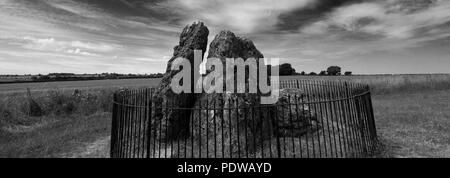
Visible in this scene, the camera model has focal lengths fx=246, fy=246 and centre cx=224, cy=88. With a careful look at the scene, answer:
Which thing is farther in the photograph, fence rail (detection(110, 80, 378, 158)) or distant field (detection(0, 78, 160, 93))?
distant field (detection(0, 78, 160, 93))

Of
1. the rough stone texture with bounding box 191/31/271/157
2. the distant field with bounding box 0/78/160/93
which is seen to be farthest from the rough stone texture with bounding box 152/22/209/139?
the distant field with bounding box 0/78/160/93

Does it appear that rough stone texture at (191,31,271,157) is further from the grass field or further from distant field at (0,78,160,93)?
distant field at (0,78,160,93)

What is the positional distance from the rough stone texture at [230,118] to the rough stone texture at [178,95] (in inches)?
18.1

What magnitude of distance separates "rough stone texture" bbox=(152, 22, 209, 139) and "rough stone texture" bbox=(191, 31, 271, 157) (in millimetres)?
459

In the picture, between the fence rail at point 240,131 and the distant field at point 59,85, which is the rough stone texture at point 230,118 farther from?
the distant field at point 59,85

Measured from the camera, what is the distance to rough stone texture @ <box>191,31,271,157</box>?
543 cm

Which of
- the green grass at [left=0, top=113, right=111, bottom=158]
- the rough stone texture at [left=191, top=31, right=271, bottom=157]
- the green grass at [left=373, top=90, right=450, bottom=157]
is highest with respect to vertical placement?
the rough stone texture at [left=191, top=31, right=271, bottom=157]

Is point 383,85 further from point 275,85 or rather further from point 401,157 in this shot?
point 401,157

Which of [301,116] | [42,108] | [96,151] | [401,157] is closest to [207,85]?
[301,116]

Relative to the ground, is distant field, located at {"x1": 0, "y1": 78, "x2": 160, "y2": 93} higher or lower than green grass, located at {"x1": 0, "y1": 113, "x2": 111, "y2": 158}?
higher

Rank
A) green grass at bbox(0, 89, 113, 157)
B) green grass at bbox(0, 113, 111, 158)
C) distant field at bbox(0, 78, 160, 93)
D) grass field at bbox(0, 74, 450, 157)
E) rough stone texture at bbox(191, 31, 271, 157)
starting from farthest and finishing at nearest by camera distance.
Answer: distant field at bbox(0, 78, 160, 93), green grass at bbox(0, 89, 113, 157), green grass at bbox(0, 113, 111, 158), grass field at bbox(0, 74, 450, 157), rough stone texture at bbox(191, 31, 271, 157)

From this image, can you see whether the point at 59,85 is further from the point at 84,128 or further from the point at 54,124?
the point at 84,128

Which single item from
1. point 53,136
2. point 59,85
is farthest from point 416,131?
point 59,85
